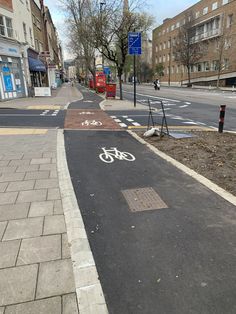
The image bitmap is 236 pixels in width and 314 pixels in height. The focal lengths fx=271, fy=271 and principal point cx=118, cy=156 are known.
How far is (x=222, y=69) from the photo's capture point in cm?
4716

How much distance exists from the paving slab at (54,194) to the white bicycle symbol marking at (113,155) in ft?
6.44

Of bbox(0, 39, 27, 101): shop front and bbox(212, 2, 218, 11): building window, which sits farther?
bbox(212, 2, 218, 11): building window

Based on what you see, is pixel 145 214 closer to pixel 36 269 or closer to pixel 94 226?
pixel 94 226

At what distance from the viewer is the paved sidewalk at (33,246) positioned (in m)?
2.37

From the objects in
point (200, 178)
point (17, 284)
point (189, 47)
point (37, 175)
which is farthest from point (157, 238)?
point (189, 47)

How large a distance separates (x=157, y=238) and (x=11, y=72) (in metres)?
22.6

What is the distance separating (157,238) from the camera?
→ 10.8 ft

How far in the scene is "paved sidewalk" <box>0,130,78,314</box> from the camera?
237 centimetres

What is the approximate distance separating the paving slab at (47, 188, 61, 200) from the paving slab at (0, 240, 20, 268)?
1.17m

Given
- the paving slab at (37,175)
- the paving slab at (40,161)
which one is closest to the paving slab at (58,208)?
the paving slab at (37,175)

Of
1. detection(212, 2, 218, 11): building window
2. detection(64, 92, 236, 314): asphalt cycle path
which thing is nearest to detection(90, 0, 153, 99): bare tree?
detection(64, 92, 236, 314): asphalt cycle path

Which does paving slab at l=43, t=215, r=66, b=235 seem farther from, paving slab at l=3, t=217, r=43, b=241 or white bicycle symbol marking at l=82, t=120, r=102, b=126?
white bicycle symbol marking at l=82, t=120, r=102, b=126

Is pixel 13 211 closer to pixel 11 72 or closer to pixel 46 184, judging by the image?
pixel 46 184

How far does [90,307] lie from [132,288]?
17.1 inches
